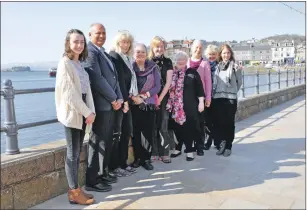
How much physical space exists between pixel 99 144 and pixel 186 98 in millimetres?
1533

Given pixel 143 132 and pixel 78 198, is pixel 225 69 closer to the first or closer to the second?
pixel 143 132

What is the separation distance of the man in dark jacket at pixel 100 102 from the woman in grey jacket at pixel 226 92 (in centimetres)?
181

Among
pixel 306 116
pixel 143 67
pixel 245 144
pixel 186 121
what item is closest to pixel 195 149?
pixel 186 121

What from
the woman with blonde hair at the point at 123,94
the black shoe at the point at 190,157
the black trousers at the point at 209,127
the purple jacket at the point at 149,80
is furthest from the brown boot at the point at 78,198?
the black trousers at the point at 209,127

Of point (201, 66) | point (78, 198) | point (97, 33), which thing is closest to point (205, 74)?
point (201, 66)

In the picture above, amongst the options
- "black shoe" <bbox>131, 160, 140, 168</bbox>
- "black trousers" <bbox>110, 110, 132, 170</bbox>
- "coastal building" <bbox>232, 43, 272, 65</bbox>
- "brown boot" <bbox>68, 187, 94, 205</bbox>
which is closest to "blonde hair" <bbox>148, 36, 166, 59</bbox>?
"black trousers" <bbox>110, 110, 132, 170</bbox>

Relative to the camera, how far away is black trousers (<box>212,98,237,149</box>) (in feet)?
15.0

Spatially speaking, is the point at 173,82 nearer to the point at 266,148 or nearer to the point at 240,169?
the point at 240,169

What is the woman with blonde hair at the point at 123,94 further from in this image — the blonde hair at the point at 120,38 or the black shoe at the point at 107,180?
the black shoe at the point at 107,180

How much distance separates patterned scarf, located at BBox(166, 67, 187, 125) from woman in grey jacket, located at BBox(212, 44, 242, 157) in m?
0.64

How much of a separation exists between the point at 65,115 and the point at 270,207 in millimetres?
1938

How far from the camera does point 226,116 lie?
4.58 meters

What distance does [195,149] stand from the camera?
452 cm

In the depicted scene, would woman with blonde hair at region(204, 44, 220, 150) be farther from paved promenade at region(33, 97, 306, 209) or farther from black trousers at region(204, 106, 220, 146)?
paved promenade at region(33, 97, 306, 209)
